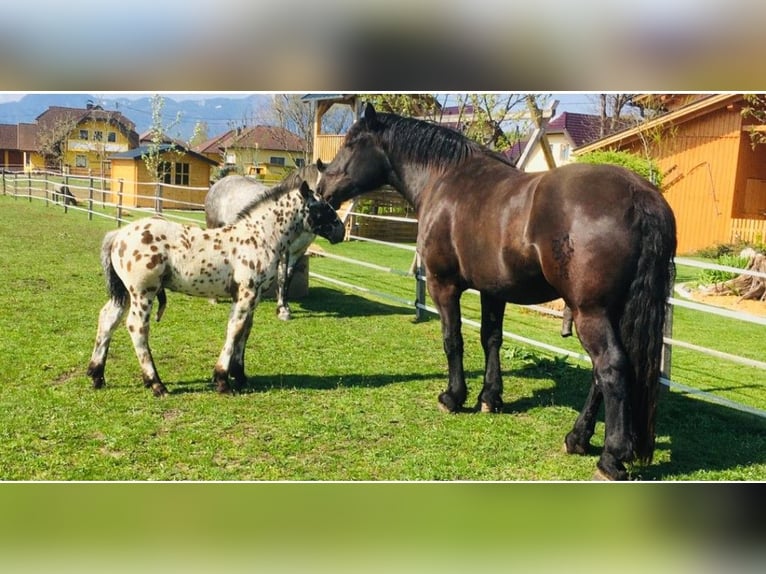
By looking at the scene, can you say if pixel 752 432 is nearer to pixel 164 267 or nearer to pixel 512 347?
pixel 512 347

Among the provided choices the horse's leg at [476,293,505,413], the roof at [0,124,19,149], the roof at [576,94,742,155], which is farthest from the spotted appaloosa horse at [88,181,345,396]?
the roof at [576,94,742,155]

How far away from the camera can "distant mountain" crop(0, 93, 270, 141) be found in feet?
14.7

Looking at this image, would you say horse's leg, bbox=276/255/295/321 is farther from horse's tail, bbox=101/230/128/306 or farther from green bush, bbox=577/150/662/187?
green bush, bbox=577/150/662/187

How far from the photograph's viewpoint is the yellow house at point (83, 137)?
5477 mm

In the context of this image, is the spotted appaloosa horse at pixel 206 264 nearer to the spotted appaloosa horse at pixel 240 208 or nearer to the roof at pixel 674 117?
the spotted appaloosa horse at pixel 240 208

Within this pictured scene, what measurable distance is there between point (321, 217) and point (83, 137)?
3571 millimetres

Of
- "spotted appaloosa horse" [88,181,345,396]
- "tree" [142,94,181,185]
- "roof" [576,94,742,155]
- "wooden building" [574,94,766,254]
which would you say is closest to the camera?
"spotted appaloosa horse" [88,181,345,396]

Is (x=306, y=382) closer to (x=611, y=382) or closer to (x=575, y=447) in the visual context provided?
(x=575, y=447)

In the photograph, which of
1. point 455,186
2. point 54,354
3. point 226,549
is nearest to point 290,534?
point 226,549

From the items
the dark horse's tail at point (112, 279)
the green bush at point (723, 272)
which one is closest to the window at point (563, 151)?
the green bush at point (723, 272)

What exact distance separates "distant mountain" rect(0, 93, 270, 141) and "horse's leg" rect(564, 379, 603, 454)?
126 inches

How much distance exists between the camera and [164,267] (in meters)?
4.12

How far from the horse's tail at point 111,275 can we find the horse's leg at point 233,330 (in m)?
0.74

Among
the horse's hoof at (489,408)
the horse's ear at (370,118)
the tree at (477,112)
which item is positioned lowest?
the horse's hoof at (489,408)
